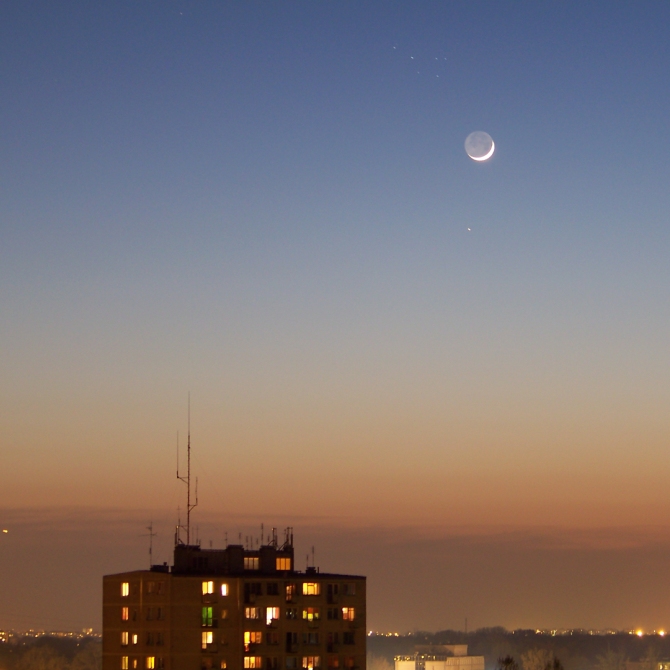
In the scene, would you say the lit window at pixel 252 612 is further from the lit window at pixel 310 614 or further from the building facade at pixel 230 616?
the lit window at pixel 310 614

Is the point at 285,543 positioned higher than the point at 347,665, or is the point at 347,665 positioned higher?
the point at 285,543

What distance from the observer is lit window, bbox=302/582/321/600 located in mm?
142250

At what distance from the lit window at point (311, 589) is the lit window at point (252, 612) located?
19.6 ft

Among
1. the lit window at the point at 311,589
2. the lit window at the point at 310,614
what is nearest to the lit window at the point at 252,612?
the lit window at the point at 310,614

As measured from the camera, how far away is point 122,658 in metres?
139

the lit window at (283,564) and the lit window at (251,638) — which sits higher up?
the lit window at (283,564)

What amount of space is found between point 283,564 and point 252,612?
30.0 feet

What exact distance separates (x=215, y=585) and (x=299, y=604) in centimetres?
1040

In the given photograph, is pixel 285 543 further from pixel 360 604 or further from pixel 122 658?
pixel 122 658

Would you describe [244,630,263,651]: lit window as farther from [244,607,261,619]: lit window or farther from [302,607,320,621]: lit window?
[302,607,320,621]: lit window

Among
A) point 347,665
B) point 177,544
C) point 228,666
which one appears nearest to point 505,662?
point 347,665

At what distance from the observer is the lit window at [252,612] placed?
13888cm

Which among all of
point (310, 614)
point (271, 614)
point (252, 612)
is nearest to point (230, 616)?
point (252, 612)

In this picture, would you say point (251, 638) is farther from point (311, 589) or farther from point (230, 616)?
point (311, 589)
